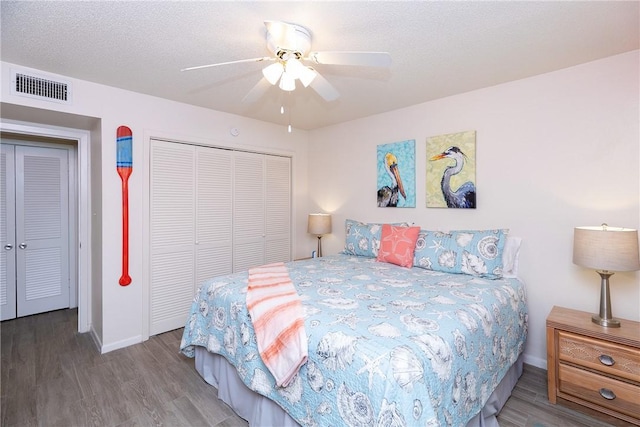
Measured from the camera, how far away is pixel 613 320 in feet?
6.60

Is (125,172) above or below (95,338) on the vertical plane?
above

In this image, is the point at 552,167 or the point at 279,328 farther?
the point at 552,167

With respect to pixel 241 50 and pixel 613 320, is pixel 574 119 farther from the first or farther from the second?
pixel 241 50

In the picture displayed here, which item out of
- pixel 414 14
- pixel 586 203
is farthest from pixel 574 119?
pixel 414 14

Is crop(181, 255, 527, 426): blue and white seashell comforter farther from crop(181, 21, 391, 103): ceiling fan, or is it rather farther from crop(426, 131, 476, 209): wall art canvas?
crop(181, 21, 391, 103): ceiling fan

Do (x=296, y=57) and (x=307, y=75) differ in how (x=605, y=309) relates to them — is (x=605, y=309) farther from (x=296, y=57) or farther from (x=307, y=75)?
(x=296, y=57)

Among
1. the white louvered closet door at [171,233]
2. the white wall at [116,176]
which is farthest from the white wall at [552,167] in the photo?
the white wall at [116,176]

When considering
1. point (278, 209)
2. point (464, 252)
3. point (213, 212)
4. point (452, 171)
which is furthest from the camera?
point (278, 209)

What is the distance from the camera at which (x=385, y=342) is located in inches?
53.4

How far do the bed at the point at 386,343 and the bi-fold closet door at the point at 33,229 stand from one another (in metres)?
2.64

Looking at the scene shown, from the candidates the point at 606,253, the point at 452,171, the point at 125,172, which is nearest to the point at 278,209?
the point at 125,172

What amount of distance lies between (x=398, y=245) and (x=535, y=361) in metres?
1.48

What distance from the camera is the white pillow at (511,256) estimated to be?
264cm

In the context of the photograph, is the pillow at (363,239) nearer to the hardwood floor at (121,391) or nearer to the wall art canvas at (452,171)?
the wall art canvas at (452,171)
